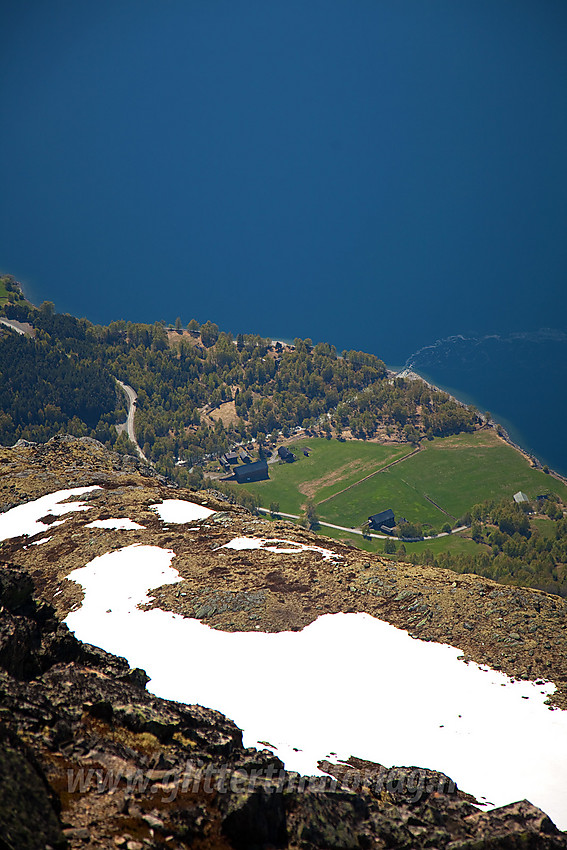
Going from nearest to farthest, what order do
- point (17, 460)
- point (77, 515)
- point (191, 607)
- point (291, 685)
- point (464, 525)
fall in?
point (291, 685)
point (191, 607)
point (77, 515)
point (17, 460)
point (464, 525)

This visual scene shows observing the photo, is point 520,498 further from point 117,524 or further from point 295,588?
point 295,588

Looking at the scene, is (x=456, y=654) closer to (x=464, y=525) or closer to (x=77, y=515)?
(x=77, y=515)

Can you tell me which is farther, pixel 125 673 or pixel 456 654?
pixel 456 654

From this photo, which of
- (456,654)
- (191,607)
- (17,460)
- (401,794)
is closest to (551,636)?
(456,654)

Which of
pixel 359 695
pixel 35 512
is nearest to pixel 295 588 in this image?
pixel 359 695

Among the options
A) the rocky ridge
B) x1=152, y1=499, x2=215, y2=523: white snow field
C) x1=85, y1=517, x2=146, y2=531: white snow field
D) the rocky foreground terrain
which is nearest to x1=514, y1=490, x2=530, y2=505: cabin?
the rocky ridge

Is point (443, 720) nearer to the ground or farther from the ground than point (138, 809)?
farther from the ground
